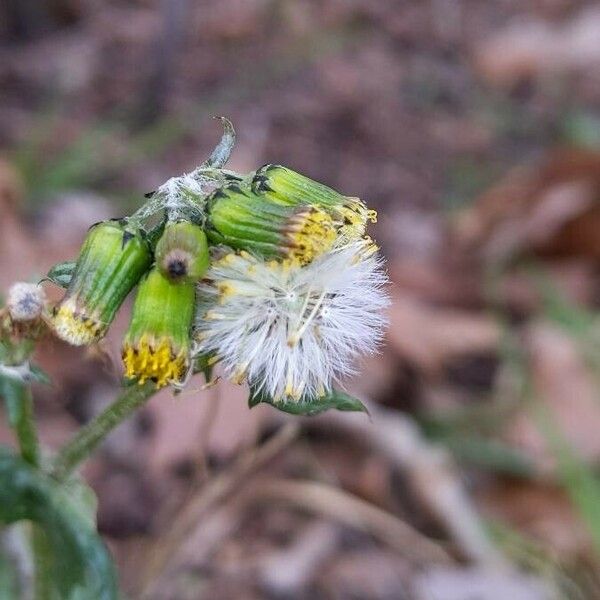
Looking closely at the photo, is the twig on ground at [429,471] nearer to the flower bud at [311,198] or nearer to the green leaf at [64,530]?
the green leaf at [64,530]

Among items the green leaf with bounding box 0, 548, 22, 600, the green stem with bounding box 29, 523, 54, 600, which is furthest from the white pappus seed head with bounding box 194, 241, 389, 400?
the green leaf with bounding box 0, 548, 22, 600

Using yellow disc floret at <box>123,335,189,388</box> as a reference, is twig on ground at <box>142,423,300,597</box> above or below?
below

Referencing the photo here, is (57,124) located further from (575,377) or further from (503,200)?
(575,377)

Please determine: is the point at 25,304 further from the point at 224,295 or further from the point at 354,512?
the point at 354,512

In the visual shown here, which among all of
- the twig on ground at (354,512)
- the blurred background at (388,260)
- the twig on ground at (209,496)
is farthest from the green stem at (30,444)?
the twig on ground at (354,512)

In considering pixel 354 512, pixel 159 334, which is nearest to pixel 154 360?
pixel 159 334

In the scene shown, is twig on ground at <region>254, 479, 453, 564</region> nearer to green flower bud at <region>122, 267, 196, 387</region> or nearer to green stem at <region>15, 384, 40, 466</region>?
green stem at <region>15, 384, 40, 466</region>

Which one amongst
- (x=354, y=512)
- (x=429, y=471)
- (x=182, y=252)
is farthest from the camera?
(x=429, y=471)

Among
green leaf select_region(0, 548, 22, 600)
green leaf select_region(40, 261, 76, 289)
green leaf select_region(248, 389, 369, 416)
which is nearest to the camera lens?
green leaf select_region(248, 389, 369, 416)
